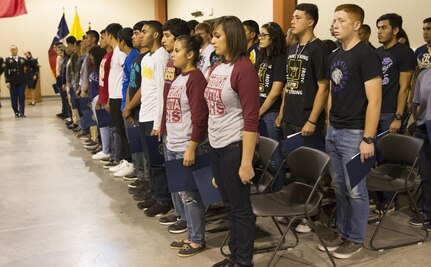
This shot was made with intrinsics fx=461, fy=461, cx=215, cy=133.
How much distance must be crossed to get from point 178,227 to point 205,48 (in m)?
1.82

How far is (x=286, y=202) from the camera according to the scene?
9.12ft

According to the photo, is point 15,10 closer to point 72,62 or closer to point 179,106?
point 72,62

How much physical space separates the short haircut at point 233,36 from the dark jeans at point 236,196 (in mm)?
464

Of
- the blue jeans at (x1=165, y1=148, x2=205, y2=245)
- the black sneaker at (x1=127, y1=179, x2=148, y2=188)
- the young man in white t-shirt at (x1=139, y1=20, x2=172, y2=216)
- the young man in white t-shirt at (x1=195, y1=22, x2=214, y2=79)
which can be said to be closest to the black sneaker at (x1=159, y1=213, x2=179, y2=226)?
the young man in white t-shirt at (x1=139, y1=20, x2=172, y2=216)

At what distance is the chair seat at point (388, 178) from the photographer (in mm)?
3086

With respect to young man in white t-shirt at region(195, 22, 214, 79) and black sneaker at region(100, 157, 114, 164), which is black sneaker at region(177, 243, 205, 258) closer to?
young man in white t-shirt at region(195, 22, 214, 79)

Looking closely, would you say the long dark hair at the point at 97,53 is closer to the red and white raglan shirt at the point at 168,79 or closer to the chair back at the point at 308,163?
the red and white raglan shirt at the point at 168,79

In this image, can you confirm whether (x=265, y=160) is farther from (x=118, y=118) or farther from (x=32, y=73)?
(x=32, y=73)

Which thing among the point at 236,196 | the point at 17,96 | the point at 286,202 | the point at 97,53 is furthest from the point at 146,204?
the point at 17,96

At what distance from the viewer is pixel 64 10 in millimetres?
13711

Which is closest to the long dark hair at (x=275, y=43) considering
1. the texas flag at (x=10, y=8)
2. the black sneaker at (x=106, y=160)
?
the black sneaker at (x=106, y=160)

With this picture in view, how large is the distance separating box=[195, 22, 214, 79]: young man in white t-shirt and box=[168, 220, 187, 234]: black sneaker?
4.77 feet

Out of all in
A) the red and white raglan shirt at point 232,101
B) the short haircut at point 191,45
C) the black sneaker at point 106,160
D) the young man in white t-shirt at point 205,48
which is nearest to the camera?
the red and white raglan shirt at point 232,101

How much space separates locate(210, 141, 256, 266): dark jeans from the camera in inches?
95.7
